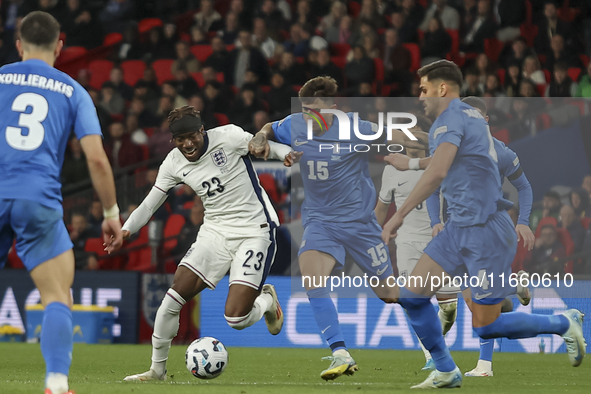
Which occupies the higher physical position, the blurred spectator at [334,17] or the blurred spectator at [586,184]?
the blurred spectator at [334,17]

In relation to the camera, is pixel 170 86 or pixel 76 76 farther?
pixel 76 76

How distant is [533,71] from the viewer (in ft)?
44.0

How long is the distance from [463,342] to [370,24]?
5892mm

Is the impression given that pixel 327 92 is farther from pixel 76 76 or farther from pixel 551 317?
pixel 76 76

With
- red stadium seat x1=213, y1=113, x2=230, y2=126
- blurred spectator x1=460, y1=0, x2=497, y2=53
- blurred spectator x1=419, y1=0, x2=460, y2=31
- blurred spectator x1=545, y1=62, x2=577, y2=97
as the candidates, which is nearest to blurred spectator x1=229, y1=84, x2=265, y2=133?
red stadium seat x1=213, y1=113, x2=230, y2=126

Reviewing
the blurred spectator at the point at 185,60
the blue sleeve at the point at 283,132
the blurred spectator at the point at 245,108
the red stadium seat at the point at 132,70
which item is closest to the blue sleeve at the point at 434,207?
the blue sleeve at the point at 283,132

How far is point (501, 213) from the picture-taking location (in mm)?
6641

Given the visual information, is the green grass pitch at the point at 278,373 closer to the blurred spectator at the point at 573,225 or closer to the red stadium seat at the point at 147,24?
the blurred spectator at the point at 573,225

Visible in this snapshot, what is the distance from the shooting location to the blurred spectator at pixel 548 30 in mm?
14375

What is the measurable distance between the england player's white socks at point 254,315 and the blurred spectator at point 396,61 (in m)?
6.71

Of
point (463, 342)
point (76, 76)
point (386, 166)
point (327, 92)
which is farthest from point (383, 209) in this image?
point (76, 76)

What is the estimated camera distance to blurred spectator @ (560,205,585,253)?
29.9ft

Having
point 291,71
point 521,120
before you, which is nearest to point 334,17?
point 291,71

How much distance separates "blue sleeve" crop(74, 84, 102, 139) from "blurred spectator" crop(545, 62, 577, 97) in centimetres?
923
